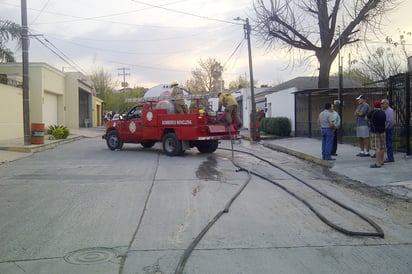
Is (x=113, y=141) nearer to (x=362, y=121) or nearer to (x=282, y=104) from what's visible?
(x=362, y=121)

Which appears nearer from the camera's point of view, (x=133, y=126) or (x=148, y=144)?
(x=133, y=126)

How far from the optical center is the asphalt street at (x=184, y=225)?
203 inches

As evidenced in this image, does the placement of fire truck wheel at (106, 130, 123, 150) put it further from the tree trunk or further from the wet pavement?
the tree trunk

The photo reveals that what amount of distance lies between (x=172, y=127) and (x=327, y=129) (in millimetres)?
5615

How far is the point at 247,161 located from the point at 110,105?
5755 cm

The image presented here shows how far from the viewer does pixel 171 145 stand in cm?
1638

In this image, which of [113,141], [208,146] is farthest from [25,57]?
[208,146]

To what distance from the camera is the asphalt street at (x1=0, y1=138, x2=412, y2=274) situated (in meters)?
5.15

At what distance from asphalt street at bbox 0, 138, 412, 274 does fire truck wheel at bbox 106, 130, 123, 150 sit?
22.7ft

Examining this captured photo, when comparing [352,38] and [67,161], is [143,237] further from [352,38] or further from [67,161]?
[352,38]

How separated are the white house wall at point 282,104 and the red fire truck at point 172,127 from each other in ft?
35.1

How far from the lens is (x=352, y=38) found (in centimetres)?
2820

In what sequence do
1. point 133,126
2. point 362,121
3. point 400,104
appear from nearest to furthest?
point 362,121 → point 400,104 → point 133,126

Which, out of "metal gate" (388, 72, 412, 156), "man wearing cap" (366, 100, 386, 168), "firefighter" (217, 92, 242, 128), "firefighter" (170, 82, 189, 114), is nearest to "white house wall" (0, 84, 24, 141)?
"firefighter" (170, 82, 189, 114)
